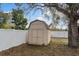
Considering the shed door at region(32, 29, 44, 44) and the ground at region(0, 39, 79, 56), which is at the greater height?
the shed door at region(32, 29, 44, 44)

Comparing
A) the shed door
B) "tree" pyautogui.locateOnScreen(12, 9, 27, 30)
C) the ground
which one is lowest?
the ground

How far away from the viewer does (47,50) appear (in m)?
2.50

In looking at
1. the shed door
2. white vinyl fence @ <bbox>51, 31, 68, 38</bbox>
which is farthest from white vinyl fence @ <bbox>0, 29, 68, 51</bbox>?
the shed door

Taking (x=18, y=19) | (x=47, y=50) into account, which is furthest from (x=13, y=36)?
(x=47, y=50)

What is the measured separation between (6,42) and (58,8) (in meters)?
0.62

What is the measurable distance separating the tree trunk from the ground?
0.04 meters

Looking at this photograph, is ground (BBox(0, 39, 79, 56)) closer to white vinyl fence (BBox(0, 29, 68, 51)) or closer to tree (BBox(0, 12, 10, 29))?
white vinyl fence (BBox(0, 29, 68, 51))

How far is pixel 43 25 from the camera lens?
251 centimetres

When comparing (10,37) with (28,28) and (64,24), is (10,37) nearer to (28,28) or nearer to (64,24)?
(28,28)

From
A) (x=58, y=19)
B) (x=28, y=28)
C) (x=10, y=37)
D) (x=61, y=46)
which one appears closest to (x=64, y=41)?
(x=61, y=46)

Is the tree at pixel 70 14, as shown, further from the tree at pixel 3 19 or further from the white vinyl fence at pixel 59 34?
the tree at pixel 3 19

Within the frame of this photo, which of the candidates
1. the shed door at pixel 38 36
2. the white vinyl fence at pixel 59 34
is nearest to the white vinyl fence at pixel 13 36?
the white vinyl fence at pixel 59 34

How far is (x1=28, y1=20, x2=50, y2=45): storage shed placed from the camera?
2502 mm

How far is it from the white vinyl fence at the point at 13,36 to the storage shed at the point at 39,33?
0.18 feet
